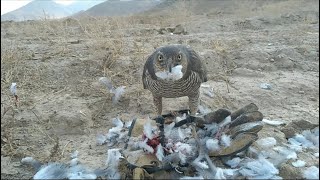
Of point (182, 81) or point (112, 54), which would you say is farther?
point (112, 54)

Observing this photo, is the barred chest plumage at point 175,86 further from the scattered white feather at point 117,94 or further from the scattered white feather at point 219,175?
the scattered white feather at point 117,94

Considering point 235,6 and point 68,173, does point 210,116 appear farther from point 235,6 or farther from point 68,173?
point 235,6

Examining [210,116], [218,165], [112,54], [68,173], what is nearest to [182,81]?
[210,116]

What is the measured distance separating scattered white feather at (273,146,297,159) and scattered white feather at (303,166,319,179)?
6.9 inches

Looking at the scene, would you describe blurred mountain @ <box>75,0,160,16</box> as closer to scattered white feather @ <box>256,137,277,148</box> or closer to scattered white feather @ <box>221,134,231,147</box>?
scattered white feather @ <box>256,137,277,148</box>

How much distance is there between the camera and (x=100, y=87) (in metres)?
4.63

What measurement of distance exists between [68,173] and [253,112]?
1.45 meters

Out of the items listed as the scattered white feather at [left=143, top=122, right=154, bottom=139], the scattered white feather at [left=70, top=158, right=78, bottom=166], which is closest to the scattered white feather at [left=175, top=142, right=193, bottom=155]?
the scattered white feather at [left=143, top=122, right=154, bottom=139]

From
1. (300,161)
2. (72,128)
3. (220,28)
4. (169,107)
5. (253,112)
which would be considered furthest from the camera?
(220,28)

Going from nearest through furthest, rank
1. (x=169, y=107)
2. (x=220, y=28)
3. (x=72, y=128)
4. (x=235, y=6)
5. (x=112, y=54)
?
(x=72, y=128), (x=169, y=107), (x=112, y=54), (x=220, y=28), (x=235, y=6)

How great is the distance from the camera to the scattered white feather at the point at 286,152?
310cm

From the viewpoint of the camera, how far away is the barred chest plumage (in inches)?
121

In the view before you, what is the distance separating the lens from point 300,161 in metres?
3.07

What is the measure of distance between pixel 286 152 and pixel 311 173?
29 centimetres
